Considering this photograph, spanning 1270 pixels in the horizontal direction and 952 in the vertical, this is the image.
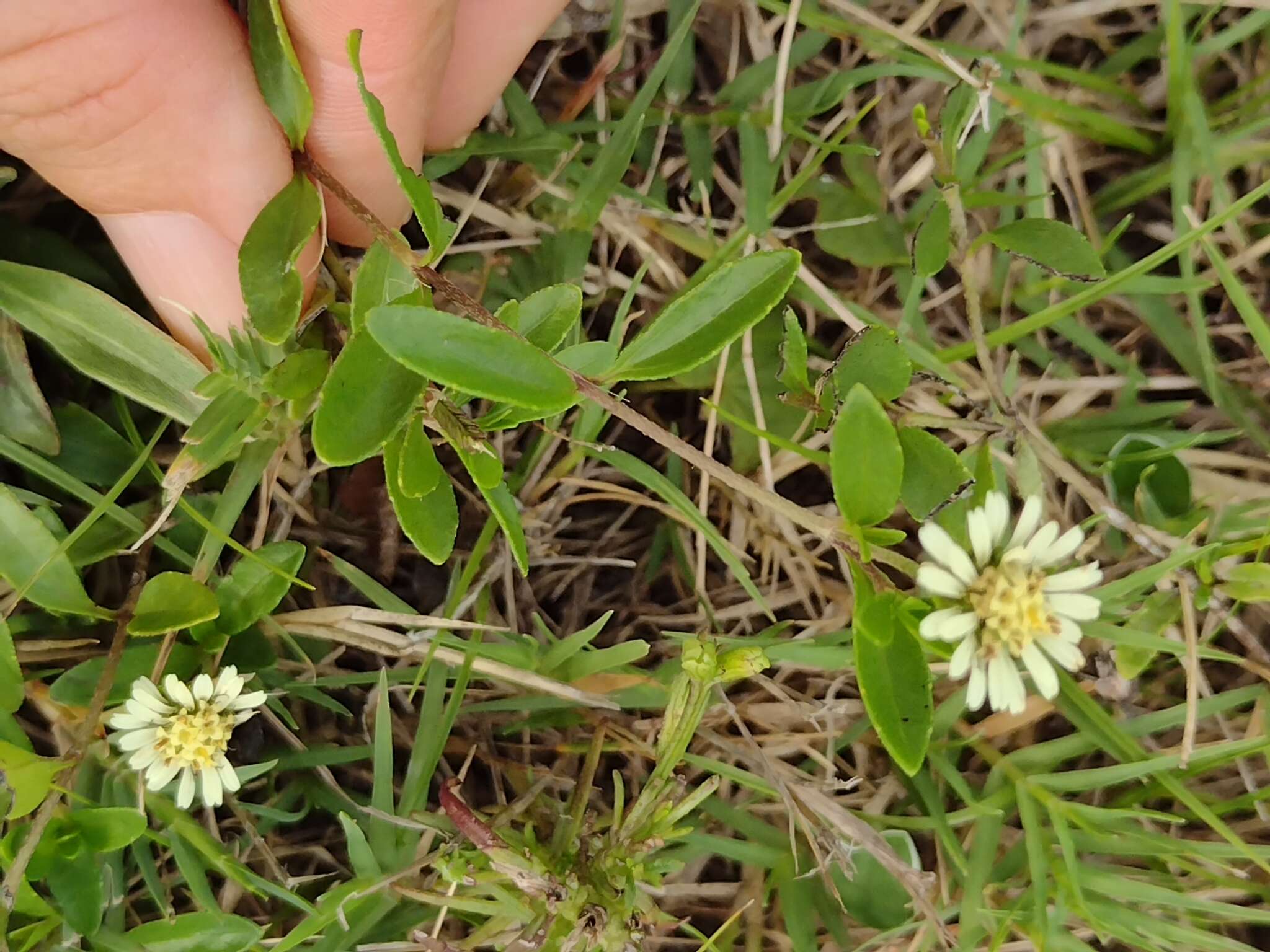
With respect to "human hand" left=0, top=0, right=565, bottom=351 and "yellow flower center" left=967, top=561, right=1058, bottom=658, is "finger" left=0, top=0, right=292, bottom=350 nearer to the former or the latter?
"human hand" left=0, top=0, right=565, bottom=351

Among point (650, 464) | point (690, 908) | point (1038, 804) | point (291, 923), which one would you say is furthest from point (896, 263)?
point (291, 923)

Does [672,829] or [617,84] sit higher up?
[617,84]

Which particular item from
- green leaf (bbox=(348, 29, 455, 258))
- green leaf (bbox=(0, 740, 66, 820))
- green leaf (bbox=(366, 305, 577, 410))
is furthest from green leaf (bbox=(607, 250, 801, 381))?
green leaf (bbox=(0, 740, 66, 820))

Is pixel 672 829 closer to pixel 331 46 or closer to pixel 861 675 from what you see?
pixel 861 675

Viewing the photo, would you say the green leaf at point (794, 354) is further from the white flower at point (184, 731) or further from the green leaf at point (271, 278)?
the white flower at point (184, 731)

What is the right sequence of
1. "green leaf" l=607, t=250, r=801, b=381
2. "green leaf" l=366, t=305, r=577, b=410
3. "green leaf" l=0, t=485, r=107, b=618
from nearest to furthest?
"green leaf" l=366, t=305, r=577, b=410
"green leaf" l=607, t=250, r=801, b=381
"green leaf" l=0, t=485, r=107, b=618

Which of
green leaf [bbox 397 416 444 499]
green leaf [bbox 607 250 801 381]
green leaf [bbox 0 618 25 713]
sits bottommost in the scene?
green leaf [bbox 0 618 25 713]

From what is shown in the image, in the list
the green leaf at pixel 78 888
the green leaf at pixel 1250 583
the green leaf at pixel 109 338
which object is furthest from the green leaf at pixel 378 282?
the green leaf at pixel 1250 583
